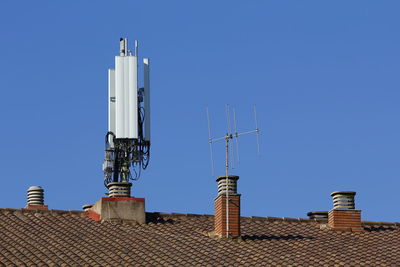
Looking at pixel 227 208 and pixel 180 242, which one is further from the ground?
pixel 227 208

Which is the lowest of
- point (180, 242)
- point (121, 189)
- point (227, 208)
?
point (180, 242)

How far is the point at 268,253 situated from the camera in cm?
4294

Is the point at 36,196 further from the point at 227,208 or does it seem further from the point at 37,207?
the point at 227,208

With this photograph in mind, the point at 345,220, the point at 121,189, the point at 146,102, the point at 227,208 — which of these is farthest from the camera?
the point at 146,102

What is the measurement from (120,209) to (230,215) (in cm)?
374

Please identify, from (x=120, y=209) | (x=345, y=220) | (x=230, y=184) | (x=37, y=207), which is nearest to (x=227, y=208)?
(x=230, y=184)

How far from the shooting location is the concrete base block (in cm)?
4559

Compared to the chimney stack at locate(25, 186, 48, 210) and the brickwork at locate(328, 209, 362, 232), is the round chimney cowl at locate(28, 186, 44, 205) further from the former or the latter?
the brickwork at locate(328, 209, 362, 232)

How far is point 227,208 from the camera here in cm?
4478

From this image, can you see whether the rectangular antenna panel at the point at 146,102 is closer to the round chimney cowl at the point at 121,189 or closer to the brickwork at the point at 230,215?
the round chimney cowl at the point at 121,189

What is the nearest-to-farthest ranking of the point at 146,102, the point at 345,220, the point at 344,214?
the point at 345,220 → the point at 344,214 → the point at 146,102

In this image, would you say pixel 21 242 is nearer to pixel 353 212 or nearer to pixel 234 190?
pixel 234 190

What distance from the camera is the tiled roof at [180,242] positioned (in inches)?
1631

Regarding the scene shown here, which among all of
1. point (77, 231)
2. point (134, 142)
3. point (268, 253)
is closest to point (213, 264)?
point (268, 253)
